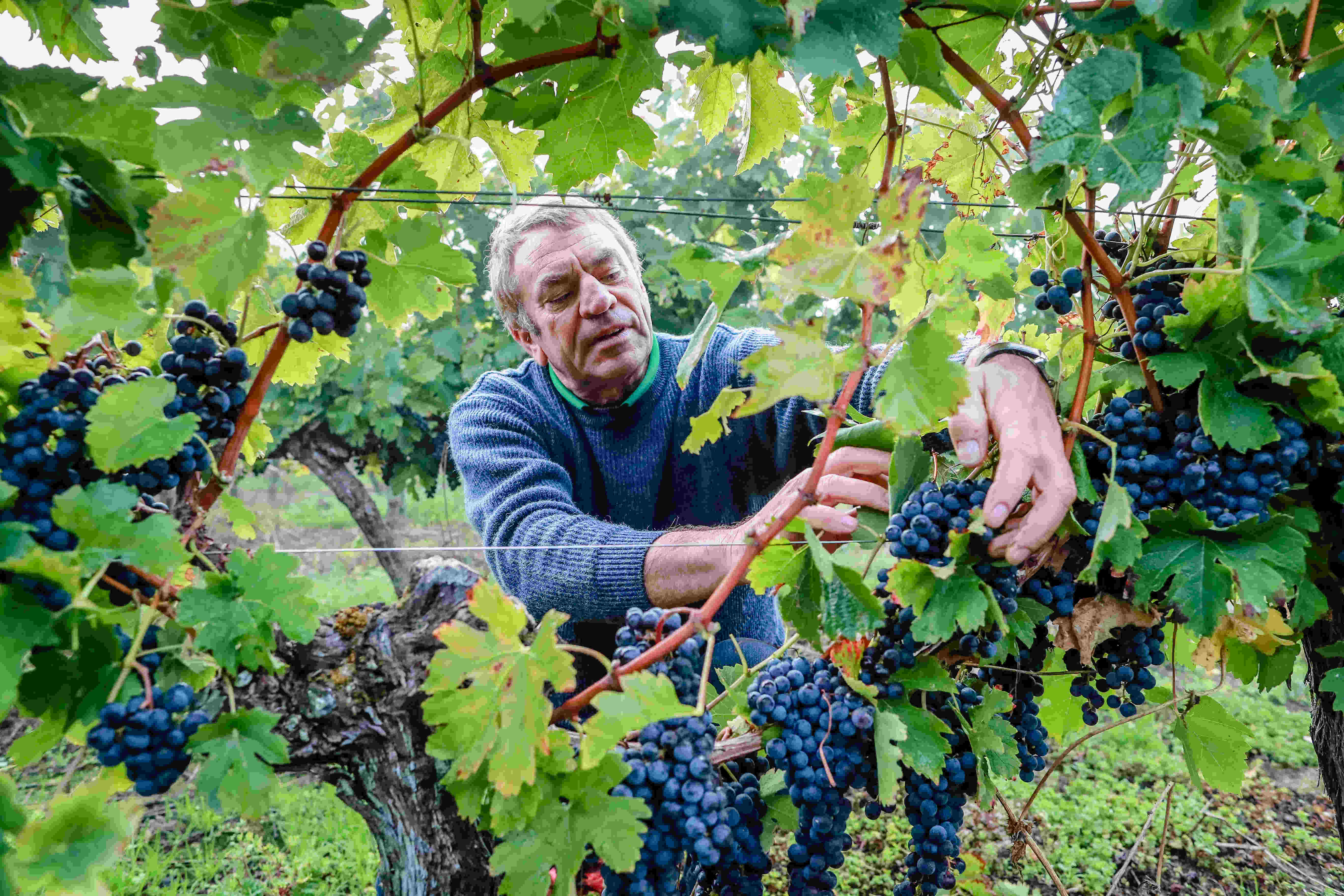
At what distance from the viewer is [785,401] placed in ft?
8.69

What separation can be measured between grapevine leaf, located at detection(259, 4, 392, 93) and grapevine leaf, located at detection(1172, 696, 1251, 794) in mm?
1623

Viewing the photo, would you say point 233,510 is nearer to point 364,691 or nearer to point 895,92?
point 364,691

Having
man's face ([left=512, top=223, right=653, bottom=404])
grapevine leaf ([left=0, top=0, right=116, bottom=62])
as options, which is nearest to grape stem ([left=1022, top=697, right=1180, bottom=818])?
man's face ([left=512, top=223, right=653, bottom=404])

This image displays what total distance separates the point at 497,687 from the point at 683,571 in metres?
1.25

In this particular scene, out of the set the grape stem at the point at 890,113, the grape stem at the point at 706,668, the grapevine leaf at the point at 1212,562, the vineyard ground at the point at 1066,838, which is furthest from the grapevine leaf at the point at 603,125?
the vineyard ground at the point at 1066,838

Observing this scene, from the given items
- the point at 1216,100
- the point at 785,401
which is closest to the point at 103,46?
the point at 1216,100

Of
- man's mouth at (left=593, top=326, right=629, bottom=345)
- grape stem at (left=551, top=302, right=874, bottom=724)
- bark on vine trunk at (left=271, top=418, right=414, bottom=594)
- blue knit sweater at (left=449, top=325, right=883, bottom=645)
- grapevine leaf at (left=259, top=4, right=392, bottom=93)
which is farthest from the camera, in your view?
bark on vine trunk at (left=271, top=418, right=414, bottom=594)

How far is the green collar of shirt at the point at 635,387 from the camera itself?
112 inches

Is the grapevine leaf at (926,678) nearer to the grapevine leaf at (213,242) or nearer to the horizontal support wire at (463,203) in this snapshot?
the horizontal support wire at (463,203)

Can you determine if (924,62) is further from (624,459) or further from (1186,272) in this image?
(624,459)

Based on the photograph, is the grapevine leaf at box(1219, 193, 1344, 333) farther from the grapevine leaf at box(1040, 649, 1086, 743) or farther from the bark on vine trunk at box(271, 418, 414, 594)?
the bark on vine trunk at box(271, 418, 414, 594)

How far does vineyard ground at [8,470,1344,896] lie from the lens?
3238 mm

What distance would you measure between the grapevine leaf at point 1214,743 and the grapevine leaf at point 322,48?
5.32ft

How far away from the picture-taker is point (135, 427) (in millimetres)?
845
